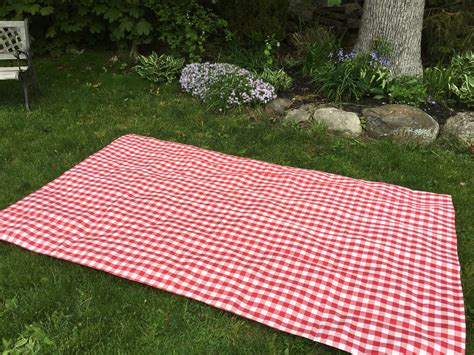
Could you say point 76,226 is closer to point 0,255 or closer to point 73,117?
point 0,255

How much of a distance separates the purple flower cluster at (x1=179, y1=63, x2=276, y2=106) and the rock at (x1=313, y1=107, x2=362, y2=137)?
763 mm

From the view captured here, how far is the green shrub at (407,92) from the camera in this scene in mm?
5773

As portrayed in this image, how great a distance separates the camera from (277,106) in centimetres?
591

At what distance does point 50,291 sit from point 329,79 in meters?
4.22

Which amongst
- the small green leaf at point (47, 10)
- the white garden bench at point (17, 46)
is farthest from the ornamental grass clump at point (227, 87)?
the small green leaf at point (47, 10)

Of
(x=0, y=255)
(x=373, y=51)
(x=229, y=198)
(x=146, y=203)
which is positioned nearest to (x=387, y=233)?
(x=229, y=198)

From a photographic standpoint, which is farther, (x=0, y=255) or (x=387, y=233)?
(x=387, y=233)

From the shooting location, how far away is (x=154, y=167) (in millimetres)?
4551

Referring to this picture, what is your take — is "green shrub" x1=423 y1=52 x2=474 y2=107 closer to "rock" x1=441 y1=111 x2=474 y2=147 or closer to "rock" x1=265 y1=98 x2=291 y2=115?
"rock" x1=441 y1=111 x2=474 y2=147

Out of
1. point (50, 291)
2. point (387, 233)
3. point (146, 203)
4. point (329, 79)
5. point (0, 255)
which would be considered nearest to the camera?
point (50, 291)

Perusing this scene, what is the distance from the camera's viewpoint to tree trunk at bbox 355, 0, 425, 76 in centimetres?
607

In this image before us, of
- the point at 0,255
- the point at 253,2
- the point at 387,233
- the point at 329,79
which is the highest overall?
the point at 253,2

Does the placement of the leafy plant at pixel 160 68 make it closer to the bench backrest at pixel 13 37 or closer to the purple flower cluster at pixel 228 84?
the purple flower cluster at pixel 228 84

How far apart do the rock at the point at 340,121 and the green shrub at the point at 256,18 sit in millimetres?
1777
